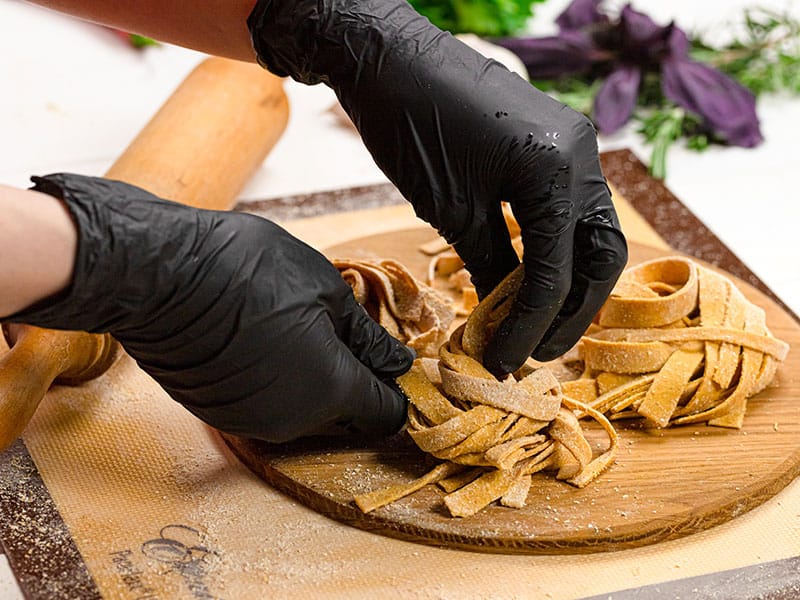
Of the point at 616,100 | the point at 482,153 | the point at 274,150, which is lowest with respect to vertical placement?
the point at 274,150

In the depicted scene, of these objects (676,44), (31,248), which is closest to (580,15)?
(676,44)

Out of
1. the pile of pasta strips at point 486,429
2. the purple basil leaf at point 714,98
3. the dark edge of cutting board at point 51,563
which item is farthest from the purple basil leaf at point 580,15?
the dark edge of cutting board at point 51,563

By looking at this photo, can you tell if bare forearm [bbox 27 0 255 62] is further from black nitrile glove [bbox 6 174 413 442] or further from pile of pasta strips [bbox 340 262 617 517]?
pile of pasta strips [bbox 340 262 617 517]

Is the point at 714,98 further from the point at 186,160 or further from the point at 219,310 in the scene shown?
the point at 219,310

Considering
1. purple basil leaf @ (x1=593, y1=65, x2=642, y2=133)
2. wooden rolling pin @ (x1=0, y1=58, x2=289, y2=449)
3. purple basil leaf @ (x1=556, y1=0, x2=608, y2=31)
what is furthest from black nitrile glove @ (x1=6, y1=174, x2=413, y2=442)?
purple basil leaf @ (x1=556, y1=0, x2=608, y2=31)

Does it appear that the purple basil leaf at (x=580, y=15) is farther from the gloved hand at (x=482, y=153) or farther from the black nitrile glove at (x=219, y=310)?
the black nitrile glove at (x=219, y=310)

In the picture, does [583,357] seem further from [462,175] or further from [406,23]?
[406,23]
